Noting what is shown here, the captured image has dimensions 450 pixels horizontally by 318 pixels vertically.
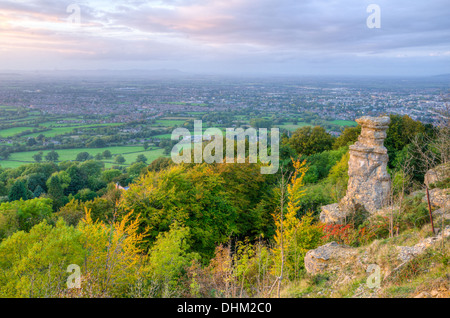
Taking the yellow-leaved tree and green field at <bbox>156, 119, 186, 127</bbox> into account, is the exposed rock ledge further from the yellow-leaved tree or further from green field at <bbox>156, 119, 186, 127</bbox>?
green field at <bbox>156, 119, 186, 127</bbox>

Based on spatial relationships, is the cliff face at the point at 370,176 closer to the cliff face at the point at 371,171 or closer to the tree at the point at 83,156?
the cliff face at the point at 371,171

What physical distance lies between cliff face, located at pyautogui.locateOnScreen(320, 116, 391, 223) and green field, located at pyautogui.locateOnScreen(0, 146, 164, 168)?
42.9m

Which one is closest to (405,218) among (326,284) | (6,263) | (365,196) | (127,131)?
(365,196)

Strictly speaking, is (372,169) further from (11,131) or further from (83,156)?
(11,131)

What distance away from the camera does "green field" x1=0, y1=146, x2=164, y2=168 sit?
54312 mm

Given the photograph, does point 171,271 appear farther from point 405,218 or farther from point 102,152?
point 102,152

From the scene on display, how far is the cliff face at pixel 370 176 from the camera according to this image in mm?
15352

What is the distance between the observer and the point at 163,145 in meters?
64.7

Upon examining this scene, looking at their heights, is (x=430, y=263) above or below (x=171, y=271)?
above

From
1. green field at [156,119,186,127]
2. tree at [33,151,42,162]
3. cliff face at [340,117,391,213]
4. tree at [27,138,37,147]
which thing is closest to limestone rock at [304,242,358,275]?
cliff face at [340,117,391,213]

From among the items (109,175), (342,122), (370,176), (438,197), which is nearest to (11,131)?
(109,175)

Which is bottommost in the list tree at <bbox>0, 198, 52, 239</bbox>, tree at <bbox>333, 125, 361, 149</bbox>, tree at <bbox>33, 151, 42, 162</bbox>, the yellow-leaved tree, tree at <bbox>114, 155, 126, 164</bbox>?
tree at <bbox>114, 155, 126, 164</bbox>

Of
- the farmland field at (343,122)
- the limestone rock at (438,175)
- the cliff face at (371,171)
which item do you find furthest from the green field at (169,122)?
the limestone rock at (438,175)

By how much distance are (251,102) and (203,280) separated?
87749 millimetres
